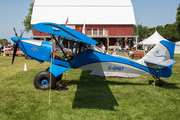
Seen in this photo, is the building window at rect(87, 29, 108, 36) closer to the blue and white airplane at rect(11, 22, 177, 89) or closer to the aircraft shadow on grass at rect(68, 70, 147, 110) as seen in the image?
the blue and white airplane at rect(11, 22, 177, 89)

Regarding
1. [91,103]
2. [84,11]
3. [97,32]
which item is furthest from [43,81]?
[84,11]

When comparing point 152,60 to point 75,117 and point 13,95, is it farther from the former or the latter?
point 13,95

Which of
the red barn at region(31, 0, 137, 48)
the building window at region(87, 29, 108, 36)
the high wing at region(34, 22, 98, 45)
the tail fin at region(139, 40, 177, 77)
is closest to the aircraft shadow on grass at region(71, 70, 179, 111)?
the tail fin at region(139, 40, 177, 77)

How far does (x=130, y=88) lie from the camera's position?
23.7 ft

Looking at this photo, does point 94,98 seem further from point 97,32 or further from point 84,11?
point 84,11

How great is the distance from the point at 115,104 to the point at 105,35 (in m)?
34.7

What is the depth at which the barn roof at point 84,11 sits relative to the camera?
127 ft

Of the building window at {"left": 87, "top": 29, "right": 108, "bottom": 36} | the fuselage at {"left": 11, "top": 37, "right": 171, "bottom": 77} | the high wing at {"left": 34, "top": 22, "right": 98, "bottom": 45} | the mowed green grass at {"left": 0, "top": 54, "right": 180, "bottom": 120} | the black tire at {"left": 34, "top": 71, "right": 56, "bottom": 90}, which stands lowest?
the mowed green grass at {"left": 0, "top": 54, "right": 180, "bottom": 120}

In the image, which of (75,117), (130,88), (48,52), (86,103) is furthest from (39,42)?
(130,88)

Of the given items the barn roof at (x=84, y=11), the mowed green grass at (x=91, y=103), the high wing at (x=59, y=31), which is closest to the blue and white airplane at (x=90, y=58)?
the mowed green grass at (x=91, y=103)

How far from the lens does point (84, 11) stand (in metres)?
40.0

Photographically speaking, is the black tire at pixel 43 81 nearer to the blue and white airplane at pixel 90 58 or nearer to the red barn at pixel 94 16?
the blue and white airplane at pixel 90 58

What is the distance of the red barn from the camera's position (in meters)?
38.3

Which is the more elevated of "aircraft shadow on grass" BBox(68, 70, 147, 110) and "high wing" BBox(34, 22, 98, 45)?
"high wing" BBox(34, 22, 98, 45)
